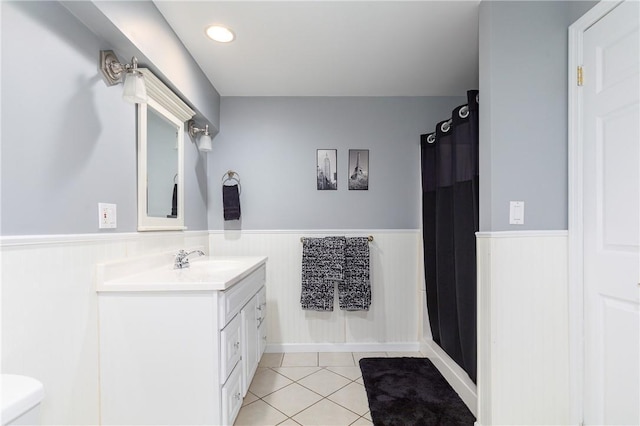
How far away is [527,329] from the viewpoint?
1471mm

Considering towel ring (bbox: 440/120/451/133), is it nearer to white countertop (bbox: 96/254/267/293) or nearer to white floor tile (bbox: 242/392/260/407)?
white countertop (bbox: 96/254/267/293)

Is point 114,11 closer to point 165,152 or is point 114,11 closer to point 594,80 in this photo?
point 165,152

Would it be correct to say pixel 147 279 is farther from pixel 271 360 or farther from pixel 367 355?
pixel 367 355

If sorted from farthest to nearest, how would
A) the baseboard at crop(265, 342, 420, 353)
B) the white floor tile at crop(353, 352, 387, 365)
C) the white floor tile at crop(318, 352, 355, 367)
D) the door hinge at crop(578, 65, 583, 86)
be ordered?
the baseboard at crop(265, 342, 420, 353)
the white floor tile at crop(353, 352, 387, 365)
the white floor tile at crop(318, 352, 355, 367)
the door hinge at crop(578, 65, 583, 86)

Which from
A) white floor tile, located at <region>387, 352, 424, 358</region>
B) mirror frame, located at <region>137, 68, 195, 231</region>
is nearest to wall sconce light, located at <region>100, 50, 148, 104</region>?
mirror frame, located at <region>137, 68, 195, 231</region>

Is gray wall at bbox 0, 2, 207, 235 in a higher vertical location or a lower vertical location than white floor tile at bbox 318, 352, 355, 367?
higher

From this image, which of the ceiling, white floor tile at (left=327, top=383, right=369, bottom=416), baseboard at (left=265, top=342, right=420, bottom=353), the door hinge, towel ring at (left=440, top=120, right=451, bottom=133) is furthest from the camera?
baseboard at (left=265, top=342, right=420, bottom=353)

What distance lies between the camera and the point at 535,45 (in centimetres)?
147

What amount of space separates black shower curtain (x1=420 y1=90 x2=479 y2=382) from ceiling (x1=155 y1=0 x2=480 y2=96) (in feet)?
1.41

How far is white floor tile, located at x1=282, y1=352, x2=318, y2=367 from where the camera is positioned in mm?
2463

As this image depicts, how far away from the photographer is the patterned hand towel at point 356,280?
261 centimetres

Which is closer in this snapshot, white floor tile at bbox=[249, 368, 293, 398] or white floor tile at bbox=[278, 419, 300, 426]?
white floor tile at bbox=[278, 419, 300, 426]

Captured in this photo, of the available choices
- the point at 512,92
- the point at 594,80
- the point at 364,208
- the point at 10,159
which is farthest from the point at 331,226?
the point at 10,159

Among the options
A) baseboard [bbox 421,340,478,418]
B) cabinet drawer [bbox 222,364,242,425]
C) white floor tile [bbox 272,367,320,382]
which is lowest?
white floor tile [bbox 272,367,320,382]
